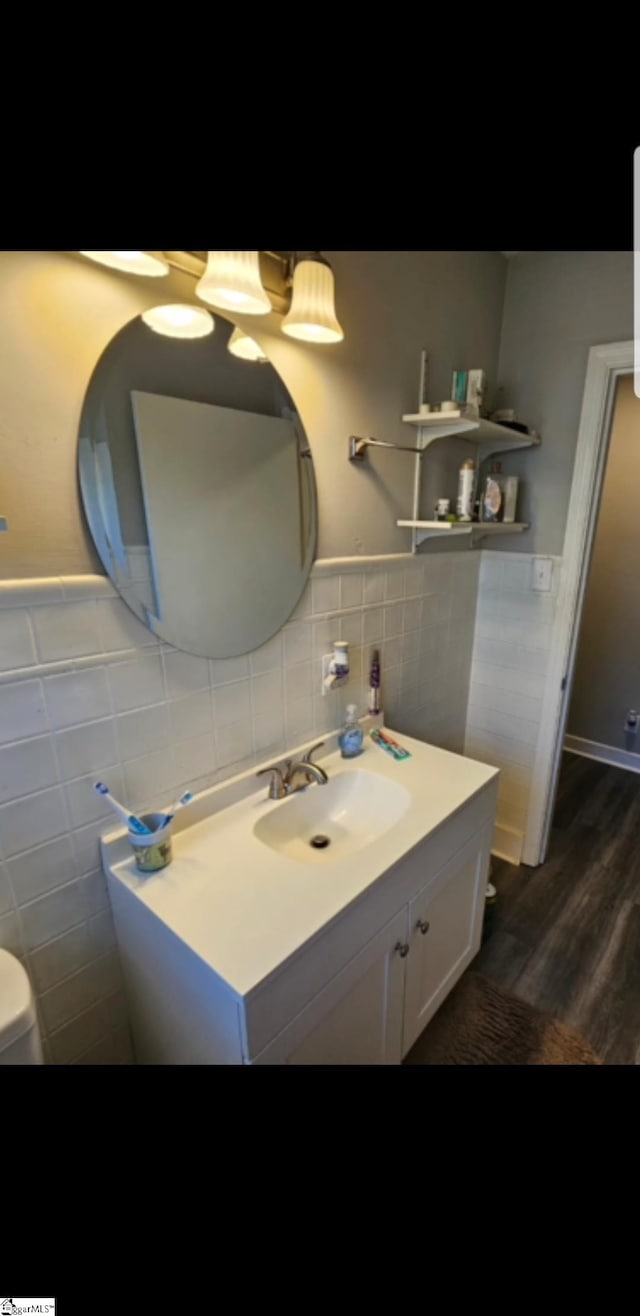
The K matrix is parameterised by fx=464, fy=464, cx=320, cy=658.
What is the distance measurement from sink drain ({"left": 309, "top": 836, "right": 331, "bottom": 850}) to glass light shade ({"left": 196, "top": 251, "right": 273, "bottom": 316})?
111cm

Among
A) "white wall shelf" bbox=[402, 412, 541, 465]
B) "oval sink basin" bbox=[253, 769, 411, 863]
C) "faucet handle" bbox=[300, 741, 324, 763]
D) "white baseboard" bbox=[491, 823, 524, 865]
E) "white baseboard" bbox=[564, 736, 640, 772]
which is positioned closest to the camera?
"oval sink basin" bbox=[253, 769, 411, 863]

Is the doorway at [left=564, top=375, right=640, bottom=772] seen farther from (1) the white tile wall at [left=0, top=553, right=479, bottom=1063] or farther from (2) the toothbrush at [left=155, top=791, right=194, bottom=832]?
(2) the toothbrush at [left=155, top=791, right=194, bottom=832]

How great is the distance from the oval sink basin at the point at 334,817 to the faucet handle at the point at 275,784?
22mm

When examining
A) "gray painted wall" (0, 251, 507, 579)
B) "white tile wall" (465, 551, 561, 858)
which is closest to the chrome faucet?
"gray painted wall" (0, 251, 507, 579)

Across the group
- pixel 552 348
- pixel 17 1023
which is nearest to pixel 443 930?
pixel 17 1023

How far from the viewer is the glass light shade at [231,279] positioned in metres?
0.75

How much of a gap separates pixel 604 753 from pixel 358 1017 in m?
2.54

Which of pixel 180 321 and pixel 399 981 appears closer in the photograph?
pixel 180 321

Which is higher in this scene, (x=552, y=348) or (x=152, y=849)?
(x=552, y=348)

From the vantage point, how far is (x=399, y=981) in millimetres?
1032

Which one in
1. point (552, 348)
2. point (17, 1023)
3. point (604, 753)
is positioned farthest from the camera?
point (604, 753)

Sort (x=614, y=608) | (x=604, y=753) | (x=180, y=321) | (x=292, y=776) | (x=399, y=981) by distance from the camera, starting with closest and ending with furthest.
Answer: (x=180, y=321) < (x=399, y=981) < (x=292, y=776) < (x=614, y=608) < (x=604, y=753)

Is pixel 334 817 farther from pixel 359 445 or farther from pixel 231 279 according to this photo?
pixel 231 279

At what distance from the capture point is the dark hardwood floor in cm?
138
